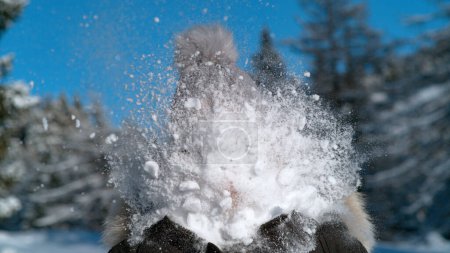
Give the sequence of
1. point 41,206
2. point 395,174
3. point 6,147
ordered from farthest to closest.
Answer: point 41,206
point 395,174
point 6,147

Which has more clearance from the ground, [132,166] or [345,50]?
[345,50]

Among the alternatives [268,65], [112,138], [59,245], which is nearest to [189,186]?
[112,138]

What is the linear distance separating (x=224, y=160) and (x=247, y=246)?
0.65ft

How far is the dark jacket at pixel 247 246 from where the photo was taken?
1102 mm

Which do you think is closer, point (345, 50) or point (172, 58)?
point (172, 58)

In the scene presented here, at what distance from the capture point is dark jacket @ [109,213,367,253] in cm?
110

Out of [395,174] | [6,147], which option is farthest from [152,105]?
[395,174]

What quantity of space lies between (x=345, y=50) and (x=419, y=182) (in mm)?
2699

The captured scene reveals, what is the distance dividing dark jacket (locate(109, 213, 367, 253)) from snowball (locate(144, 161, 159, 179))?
0.34 feet

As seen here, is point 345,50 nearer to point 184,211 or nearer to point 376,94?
point 376,94

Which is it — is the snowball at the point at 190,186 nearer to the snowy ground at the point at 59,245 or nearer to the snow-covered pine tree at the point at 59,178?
the snowy ground at the point at 59,245

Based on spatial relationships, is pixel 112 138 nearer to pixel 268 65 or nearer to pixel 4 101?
pixel 268 65

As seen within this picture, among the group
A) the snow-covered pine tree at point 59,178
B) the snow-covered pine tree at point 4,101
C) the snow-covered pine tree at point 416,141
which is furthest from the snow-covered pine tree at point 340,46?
the snow-covered pine tree at point 4,101

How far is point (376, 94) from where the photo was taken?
8133 mm
